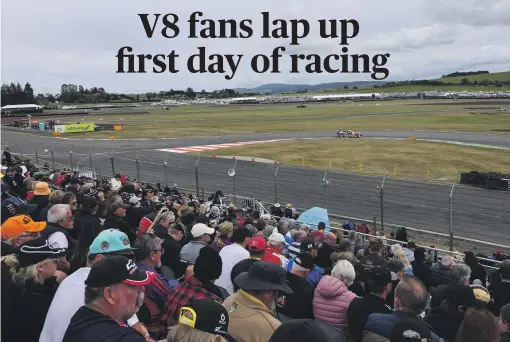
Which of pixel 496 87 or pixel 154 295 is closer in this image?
pixel 154 295

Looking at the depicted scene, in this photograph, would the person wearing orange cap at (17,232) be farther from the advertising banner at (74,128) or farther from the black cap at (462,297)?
the advertising banner at (74,128)

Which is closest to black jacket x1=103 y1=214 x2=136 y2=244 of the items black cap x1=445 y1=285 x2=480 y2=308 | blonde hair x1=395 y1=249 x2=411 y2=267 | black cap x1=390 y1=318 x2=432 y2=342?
blonde hair x1=395 y1=249 x2=411 y2=267

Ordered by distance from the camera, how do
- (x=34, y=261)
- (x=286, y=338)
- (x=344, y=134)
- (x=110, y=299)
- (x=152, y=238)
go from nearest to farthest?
(x=286, y=338) → (x=110, y=299) → (x=34, y=261) → (x=152, y=238) → (x=344, y=134)

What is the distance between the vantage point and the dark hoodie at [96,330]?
2861mm

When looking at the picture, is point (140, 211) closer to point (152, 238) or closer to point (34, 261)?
point (152, 238)

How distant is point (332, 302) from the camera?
15.0 feet

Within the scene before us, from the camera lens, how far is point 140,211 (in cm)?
934

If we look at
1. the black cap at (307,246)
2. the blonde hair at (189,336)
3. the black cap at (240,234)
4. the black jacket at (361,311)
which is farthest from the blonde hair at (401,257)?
the blonde hair at (189,336)

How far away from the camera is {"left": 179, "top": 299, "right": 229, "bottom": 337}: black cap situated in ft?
9.49

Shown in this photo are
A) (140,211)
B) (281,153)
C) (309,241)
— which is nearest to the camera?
(309,241)

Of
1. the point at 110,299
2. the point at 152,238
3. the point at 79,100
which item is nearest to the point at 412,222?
the point at 152,238

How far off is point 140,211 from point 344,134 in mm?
43965

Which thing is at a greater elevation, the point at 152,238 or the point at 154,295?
the point at 152,238

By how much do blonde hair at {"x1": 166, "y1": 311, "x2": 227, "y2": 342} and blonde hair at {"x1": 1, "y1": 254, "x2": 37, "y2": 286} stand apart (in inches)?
70.1
